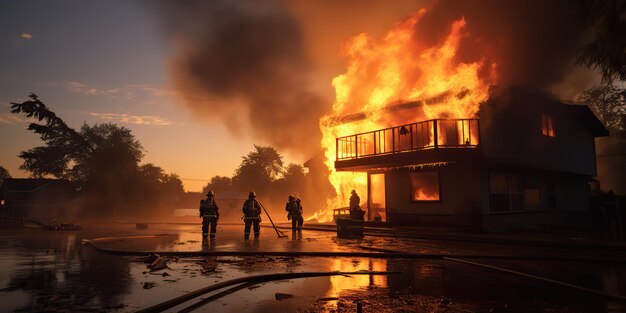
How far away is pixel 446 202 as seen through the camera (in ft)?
59.2

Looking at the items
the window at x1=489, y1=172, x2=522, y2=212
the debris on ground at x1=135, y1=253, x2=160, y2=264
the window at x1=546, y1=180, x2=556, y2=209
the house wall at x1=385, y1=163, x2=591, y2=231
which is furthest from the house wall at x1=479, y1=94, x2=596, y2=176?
the debris on ground at x1=135, y1=253, x2=160, y2=264

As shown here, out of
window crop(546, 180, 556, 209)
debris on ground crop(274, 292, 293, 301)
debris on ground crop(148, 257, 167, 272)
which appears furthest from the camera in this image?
window crop(546, 180, 556, 209)

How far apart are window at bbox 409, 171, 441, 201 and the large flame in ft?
9.61

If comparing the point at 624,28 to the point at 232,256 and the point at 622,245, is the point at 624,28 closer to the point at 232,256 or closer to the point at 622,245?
the point at 622,245

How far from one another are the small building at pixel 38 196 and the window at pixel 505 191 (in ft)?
168

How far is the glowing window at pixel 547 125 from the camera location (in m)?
20.9

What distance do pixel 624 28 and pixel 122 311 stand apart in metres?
12.4

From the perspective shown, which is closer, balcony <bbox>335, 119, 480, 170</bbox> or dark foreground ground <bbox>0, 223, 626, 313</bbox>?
dark foreground ground <bbox>0, 223, 626, 313</bbox>

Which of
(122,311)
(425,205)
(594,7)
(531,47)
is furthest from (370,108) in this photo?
(122,311)

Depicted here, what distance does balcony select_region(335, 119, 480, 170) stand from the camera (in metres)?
16.8

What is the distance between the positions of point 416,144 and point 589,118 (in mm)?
11221

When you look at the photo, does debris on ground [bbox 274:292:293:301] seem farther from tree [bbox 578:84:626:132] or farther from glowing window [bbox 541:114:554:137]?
tree [bbox 578:84:626:132]

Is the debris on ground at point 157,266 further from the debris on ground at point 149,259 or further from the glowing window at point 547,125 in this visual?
the glowing window at point 547,125

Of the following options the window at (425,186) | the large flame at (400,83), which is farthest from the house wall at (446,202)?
the large flame at (400,83)
